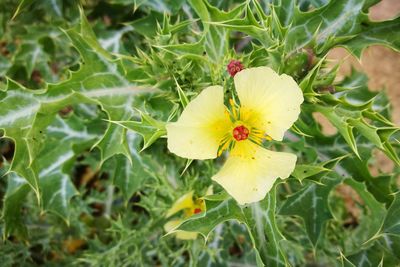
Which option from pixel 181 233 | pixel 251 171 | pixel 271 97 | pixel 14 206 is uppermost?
pixel 271 97

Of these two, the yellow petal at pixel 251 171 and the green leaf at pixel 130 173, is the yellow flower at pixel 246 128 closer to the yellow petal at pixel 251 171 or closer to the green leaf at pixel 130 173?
the yellow petal at pixel 251 171

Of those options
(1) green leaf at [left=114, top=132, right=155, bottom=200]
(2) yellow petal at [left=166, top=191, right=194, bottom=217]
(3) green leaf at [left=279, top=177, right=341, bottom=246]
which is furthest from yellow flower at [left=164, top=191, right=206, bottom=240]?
(3) green leaf at [left=279, top=177, right=341, bottom=246]

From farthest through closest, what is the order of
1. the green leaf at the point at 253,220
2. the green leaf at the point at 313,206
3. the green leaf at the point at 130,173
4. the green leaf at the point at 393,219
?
the green leaf at the point at 130,173 < the green leaf at the point at 313,206 < the green leaf at the point at 393,219 < the green leaf at the point at 253,220

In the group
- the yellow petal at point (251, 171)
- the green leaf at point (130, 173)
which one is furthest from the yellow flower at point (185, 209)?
the yellow petal at point (251, 171)

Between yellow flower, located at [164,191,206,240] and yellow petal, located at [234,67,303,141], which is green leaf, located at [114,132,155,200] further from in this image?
yellow petal, located at [234,67,303,141]

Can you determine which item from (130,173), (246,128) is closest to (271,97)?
(246,128)

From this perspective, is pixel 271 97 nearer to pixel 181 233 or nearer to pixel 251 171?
pixel 251 171

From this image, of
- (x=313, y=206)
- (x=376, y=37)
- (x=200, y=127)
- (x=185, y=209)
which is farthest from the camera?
(x=185, y=209)

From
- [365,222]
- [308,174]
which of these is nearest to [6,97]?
[308,174]
